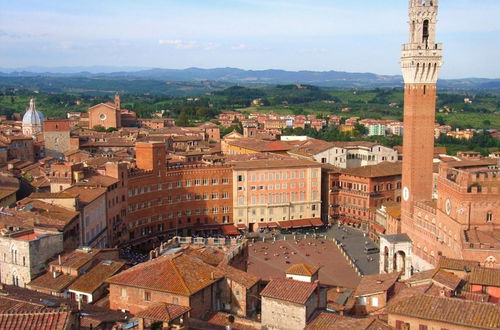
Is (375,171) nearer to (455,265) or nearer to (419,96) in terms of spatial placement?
(419,96)

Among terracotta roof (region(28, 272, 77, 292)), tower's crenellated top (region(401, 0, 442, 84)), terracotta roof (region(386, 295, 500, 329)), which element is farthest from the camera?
tower's crenellated top (region(401, 0, 442, 84))

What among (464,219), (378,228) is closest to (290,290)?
(464,219)

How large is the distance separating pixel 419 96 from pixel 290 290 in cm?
3523

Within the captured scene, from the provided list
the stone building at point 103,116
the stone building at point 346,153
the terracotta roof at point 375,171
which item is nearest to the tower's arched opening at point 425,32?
the terracotta roof at point 375,171

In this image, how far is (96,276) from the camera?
30.8 m

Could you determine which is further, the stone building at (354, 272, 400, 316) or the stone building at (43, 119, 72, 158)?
the stone building at (43, 119, 72, 158)

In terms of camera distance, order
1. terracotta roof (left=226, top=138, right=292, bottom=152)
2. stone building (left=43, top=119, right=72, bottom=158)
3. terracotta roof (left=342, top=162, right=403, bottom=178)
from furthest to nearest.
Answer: terracotta roof (left=226, top=138, right=292, bottom=152) → stone building (left=43, top=119, right=72, bottom=158) → terracotta roof (left=342, top=162, right=403, bottom=178)

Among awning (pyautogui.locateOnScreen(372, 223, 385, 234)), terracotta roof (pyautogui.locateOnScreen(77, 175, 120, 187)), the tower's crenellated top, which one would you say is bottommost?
awning (pyautogui.locateOnScreen(372, 223, 385, 234))

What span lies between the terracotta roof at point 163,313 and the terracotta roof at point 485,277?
1497cm

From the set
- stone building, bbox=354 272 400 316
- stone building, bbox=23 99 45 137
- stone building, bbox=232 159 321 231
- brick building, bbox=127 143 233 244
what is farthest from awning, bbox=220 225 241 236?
stone building, bbox=23 99 45 137

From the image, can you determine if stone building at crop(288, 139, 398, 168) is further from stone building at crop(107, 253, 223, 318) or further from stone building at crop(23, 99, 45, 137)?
stone building at crop(107, 253, 223, 318)

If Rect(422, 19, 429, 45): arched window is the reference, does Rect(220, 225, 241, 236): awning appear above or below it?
below

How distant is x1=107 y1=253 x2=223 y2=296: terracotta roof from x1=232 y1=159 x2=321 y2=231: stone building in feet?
140

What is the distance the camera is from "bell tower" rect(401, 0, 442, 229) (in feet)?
183
